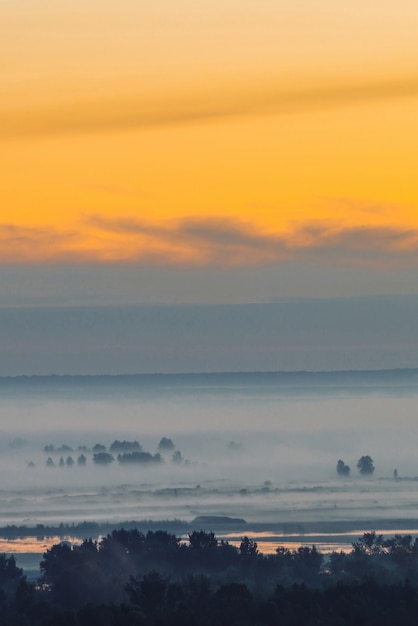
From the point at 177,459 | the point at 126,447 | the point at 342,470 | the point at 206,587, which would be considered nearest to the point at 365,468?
the point at 342,470

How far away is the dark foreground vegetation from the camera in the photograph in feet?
147

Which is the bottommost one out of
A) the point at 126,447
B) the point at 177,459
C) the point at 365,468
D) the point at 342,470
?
the point at 365,468

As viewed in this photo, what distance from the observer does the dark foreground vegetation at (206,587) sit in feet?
147

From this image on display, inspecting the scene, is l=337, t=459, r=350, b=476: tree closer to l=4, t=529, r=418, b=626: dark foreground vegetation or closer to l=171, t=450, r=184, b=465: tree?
l=171, t=450, r=184, b=465: tree

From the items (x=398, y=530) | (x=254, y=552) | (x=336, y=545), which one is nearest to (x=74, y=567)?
(x=254, y=552)

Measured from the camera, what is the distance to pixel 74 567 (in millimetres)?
54156

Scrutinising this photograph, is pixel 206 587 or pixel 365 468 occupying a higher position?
pixel 365 468

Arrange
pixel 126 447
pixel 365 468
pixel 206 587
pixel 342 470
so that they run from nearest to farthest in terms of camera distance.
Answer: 1. pixel 206 587
2. pixel 365 468
3. pixel 342 470
4. pixel 126 447

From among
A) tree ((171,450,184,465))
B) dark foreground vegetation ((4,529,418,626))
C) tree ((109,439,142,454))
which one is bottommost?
dark foreground vegetation ((4,529,418,626))

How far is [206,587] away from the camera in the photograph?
4850 centimetres

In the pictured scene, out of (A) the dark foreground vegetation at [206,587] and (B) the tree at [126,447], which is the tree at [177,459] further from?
(A) the dark foreground vegetation at [206,587]

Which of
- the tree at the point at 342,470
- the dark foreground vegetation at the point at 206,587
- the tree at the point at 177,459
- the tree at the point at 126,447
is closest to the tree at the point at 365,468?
the tree at the point at 342,470

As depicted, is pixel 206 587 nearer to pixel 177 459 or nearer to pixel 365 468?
pixel 365 468

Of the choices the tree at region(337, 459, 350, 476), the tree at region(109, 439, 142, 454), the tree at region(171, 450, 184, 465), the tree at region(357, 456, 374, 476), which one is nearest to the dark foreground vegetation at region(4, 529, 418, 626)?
the tree at region(357, 456, 374, 476)
